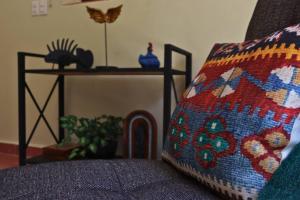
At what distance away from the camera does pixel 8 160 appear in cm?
198

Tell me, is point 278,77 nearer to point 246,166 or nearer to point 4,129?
point 246,166

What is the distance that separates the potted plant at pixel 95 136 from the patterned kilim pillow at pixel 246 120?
3.10ft

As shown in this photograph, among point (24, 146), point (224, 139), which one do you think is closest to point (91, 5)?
point (24, 146)

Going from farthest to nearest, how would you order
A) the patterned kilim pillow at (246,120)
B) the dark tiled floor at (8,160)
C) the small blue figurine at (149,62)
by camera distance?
1. the dark tiled floor at (8,160)
2. the small blue figurine at (149,62)
3. the patterned kilim pillow at (246,120)

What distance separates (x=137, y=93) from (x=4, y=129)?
103 cm

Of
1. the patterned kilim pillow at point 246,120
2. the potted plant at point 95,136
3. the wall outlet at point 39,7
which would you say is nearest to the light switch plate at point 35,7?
the wall outlet at point 39,7

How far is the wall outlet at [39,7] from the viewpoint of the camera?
193cm

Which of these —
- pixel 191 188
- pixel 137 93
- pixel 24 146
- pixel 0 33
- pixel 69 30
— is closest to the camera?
pixel 191 188

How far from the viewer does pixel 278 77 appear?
522 millimetres

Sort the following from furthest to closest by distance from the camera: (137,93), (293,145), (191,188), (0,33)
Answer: (0,33) → (137,93) → (191,188) → (293,145)

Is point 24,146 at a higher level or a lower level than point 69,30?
lower

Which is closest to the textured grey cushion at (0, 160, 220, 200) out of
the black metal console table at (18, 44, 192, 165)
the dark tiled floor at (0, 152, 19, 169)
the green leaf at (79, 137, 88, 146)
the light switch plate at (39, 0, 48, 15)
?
the black metal console table at (18, 44, 192, 165)

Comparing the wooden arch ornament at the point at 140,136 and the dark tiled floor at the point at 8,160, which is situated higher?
the wooden arch ornament at the point at 140,136

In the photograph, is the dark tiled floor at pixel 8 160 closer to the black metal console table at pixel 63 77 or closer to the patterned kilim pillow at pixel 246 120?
the black metal console table at pixel 63 77
